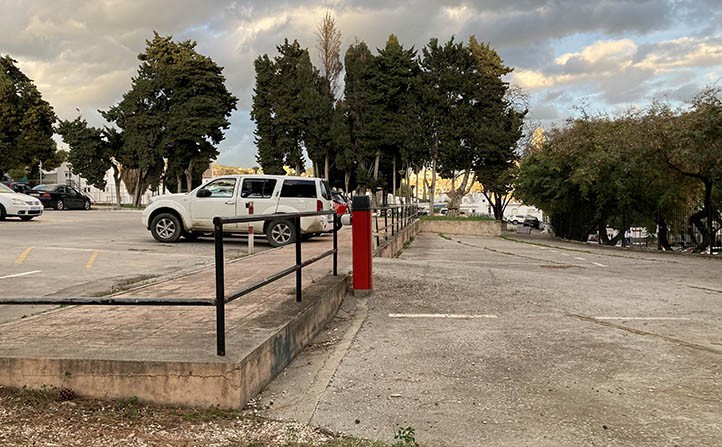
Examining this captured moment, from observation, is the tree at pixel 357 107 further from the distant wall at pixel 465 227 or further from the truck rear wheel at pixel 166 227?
the truck rear wheel at pixel 166 227

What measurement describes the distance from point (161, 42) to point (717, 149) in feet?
164

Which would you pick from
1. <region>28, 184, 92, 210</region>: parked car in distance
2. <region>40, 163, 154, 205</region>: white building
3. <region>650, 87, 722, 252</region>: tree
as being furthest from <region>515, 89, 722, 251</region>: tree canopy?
<region>40, 163, 154, 205</region>: white building

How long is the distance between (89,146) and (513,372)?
197 feet

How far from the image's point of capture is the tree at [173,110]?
52219mm

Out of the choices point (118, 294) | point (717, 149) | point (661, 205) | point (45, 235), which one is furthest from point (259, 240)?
point (661, 205)

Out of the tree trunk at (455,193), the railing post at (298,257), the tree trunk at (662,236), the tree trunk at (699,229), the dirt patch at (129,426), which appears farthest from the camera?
the tree trunk at (455,193)

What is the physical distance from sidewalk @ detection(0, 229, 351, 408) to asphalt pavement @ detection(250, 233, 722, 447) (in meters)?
0.29

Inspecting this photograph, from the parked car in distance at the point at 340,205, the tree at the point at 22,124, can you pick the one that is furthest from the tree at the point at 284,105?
the parked car in distance at the point at 340,205

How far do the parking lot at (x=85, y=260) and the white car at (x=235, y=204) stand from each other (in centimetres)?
47

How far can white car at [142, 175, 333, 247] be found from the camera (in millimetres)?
14750

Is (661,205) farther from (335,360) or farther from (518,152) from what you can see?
(518,152)

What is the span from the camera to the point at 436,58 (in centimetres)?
4822

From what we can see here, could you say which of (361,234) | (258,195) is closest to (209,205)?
(258,195)

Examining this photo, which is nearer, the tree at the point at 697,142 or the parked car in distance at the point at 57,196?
the tree at the point at 697,142
